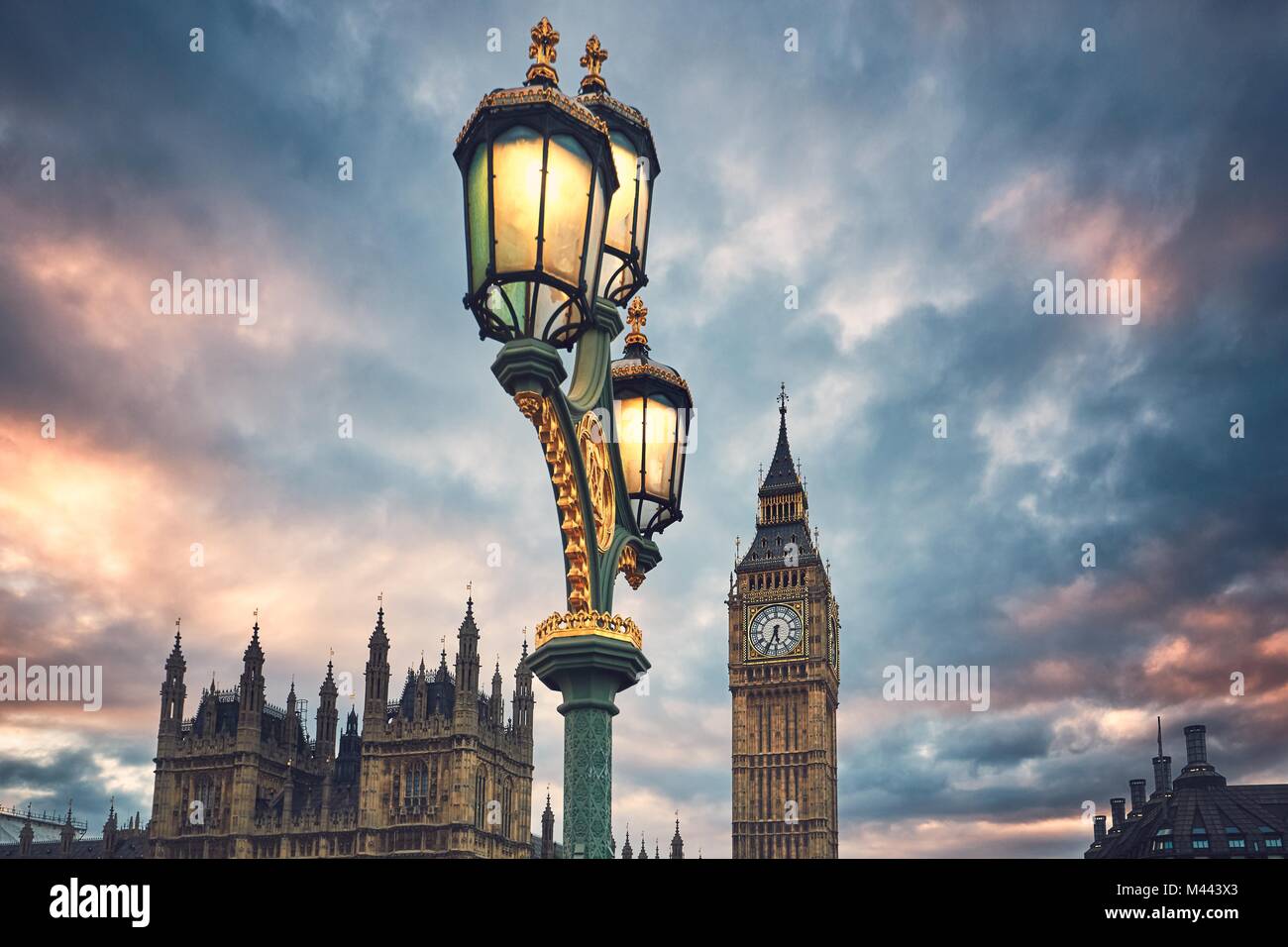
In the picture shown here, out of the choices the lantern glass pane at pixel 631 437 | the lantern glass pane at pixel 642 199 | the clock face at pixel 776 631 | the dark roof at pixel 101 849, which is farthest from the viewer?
the clock face at pixel 776 631

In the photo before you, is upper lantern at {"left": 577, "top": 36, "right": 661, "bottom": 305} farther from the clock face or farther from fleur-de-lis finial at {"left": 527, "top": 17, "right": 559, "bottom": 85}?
the clock face

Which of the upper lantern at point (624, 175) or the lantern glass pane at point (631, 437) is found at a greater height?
the upper lantern at point (624, 175)

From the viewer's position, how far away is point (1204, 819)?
9300 cm

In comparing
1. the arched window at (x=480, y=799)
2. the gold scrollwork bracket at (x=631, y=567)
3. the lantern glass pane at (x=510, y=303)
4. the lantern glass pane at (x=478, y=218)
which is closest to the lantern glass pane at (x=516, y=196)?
the lantern glass pane at (x=478, y=218)

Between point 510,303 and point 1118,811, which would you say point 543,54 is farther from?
point 1118,811

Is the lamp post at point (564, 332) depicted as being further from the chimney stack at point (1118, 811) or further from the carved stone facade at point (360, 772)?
the chimney stack at point (1118, 811)

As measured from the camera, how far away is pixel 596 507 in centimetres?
802

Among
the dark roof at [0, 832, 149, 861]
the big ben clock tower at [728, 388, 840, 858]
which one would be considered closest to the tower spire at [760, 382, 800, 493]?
the big ben clock tower at [728, 388, 840, 858]

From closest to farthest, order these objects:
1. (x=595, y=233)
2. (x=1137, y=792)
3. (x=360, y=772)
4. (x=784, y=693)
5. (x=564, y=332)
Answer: (x=595, y=233) → (x=564, y=332) → (x=360, y=772) → (x=784, y=693) → (x=1137, y=792)

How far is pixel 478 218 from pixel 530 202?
1.30 feet

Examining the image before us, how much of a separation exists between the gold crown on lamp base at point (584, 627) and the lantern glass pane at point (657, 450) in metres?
2.19

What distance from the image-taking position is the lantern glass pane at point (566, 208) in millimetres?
7613

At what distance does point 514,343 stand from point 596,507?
48.2 inches

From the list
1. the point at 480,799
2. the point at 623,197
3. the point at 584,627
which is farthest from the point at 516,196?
the point at 480,799
